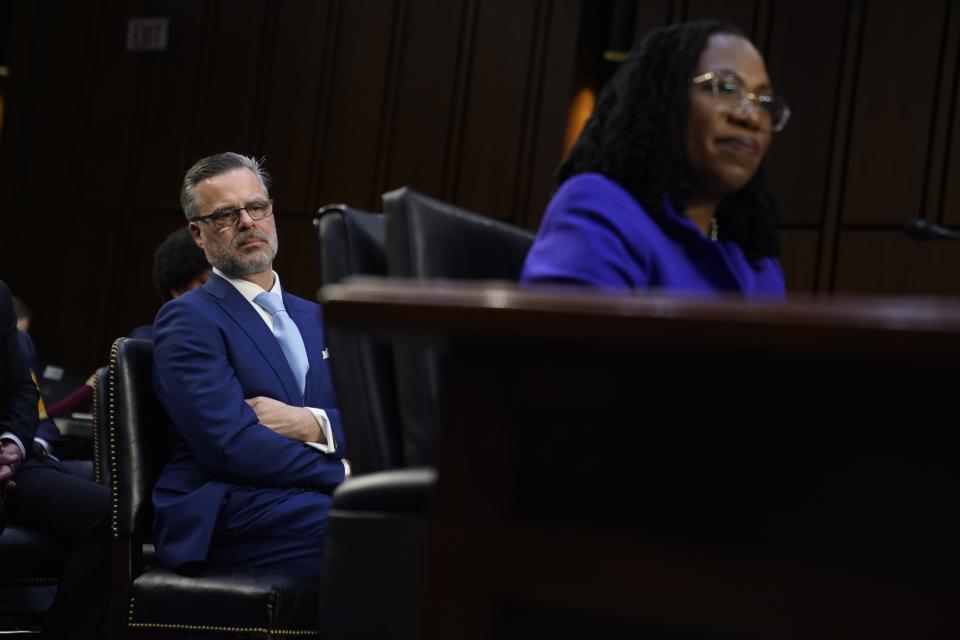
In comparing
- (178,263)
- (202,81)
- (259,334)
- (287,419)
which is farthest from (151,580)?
(202,81)

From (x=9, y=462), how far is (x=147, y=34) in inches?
200

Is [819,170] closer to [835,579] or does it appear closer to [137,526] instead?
[137,526]

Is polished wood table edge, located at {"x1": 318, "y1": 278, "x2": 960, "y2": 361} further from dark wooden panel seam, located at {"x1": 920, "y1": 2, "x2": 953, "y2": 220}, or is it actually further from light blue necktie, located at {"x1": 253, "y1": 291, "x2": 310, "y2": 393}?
dark wooden panel seam, located at {"x1": 920, "y1": 2, "x2": 953, "y2": 220}

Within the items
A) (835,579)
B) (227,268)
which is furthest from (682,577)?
(227,268)

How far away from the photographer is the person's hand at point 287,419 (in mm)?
2635

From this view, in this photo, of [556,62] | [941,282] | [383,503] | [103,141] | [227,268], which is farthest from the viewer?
[103,141]

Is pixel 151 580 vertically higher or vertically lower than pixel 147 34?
lower

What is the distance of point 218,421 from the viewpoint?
2498 millimetres

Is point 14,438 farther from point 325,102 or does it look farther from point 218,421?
point 325,102

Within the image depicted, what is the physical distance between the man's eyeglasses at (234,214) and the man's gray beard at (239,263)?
8 cm

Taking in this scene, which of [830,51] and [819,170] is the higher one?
[830,51]

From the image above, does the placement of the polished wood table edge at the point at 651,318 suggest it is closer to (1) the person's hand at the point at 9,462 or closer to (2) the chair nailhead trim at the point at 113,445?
(2) the chair nailhead trim at the point at 113,445

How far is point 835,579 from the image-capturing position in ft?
2.57

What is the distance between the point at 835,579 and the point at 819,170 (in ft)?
18.1
